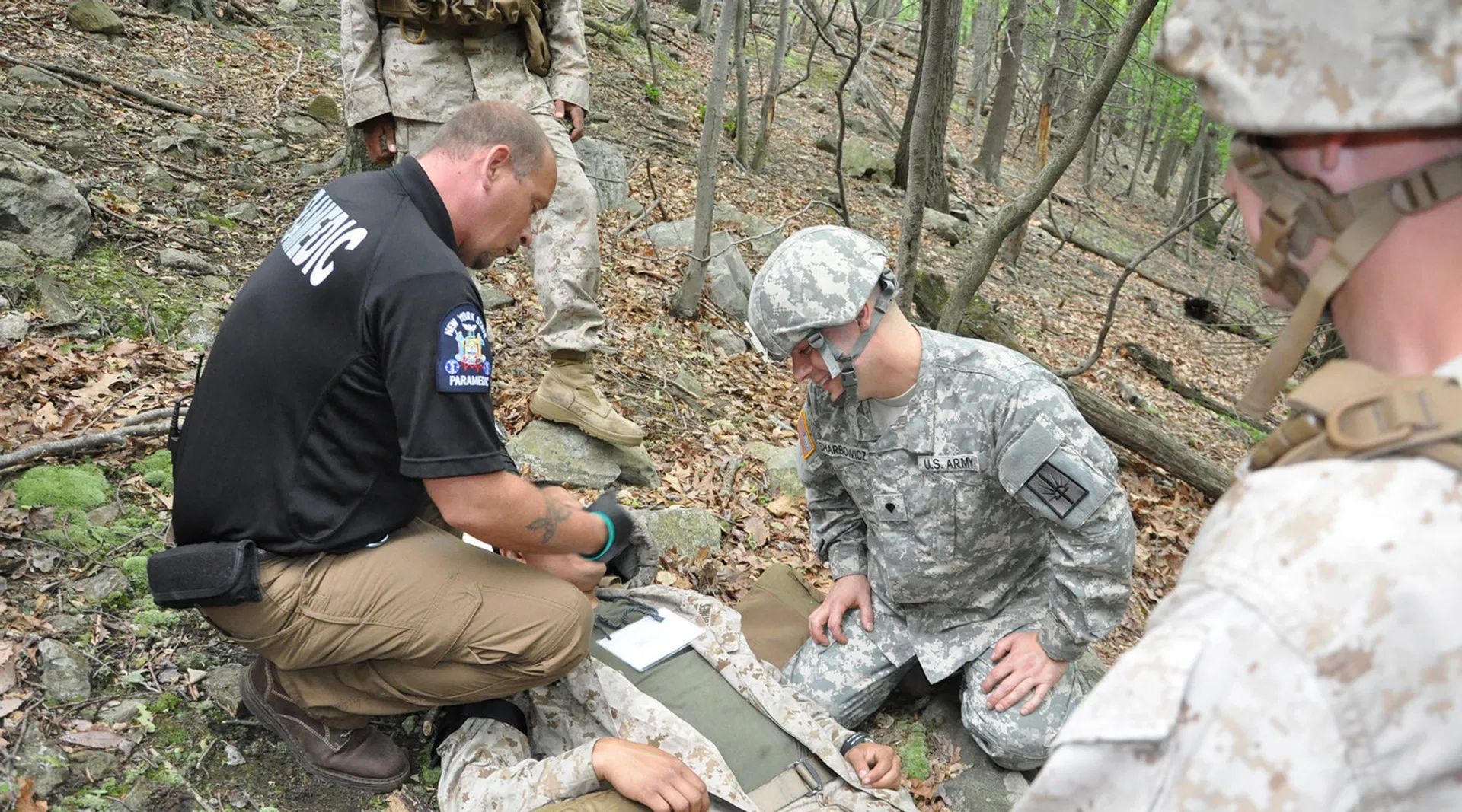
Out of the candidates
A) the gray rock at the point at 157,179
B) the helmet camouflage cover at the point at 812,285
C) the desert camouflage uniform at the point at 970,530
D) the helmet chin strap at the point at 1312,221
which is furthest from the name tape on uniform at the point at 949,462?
the gray rock at the point at 157,179

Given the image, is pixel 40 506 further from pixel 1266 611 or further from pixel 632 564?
pixel 1266 611

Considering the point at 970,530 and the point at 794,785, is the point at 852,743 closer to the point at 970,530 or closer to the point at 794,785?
the point at 794,785

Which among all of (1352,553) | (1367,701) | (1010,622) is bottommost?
(1010,622)

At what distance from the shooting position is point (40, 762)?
104 inches

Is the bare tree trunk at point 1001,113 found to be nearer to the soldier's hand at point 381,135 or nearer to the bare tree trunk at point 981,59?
the bare tree trunk at point 981,59

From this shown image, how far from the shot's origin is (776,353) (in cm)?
304

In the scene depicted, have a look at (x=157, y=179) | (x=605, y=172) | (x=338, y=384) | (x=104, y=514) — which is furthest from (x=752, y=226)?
(x=338, y=384)

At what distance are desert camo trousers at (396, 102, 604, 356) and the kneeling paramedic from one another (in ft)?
4.54

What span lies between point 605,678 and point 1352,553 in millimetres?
2349

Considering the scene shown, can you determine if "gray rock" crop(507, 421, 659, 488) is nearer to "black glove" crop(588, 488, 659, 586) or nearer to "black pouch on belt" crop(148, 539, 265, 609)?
"black glove" crop(588, 488, 659, 586)

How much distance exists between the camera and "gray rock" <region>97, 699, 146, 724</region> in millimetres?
2842

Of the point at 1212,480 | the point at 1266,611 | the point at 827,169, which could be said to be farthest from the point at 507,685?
the point at 827,169

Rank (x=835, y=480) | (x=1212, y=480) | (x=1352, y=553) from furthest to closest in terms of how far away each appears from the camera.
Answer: (x=1212, y=480) < (x=835, y=480) < (x=1352, y=553)

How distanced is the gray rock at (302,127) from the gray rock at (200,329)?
324cm
